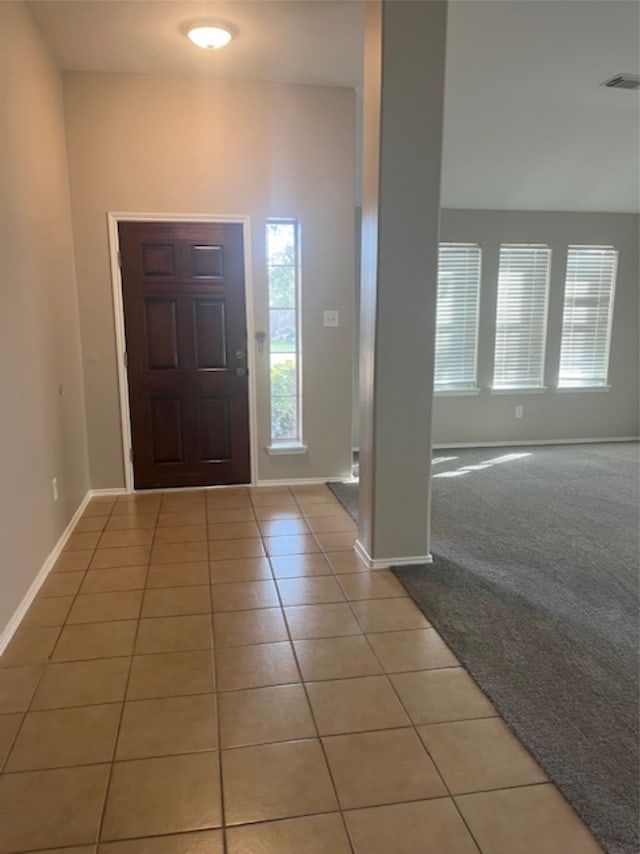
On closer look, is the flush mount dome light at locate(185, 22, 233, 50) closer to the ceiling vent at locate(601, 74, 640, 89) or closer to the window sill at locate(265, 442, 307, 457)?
the ceiling vent at locate(601, 74, 640, 89)

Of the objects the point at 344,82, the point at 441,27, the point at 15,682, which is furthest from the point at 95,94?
the point at 15,682

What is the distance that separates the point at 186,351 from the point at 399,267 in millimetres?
1985

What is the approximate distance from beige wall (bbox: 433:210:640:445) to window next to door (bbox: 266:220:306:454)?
6.35 feet

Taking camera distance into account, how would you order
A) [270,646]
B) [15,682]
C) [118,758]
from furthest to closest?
[270,646] → [15,682] → [118,758]

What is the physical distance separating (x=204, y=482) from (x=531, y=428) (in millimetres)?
3534

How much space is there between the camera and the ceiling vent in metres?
3.81

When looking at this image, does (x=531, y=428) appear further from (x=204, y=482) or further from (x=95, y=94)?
(x=95, y=94)

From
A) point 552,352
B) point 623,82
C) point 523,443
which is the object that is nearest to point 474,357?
point 552,352

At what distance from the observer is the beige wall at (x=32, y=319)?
8.41 feet

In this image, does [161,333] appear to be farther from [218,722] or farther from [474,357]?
[474,357]

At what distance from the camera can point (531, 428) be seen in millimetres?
6195

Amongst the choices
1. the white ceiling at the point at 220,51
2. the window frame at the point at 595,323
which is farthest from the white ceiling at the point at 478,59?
the window frame at the point at 595,323

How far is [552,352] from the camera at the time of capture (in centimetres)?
613

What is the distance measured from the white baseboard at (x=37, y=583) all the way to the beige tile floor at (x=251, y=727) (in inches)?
1.8
